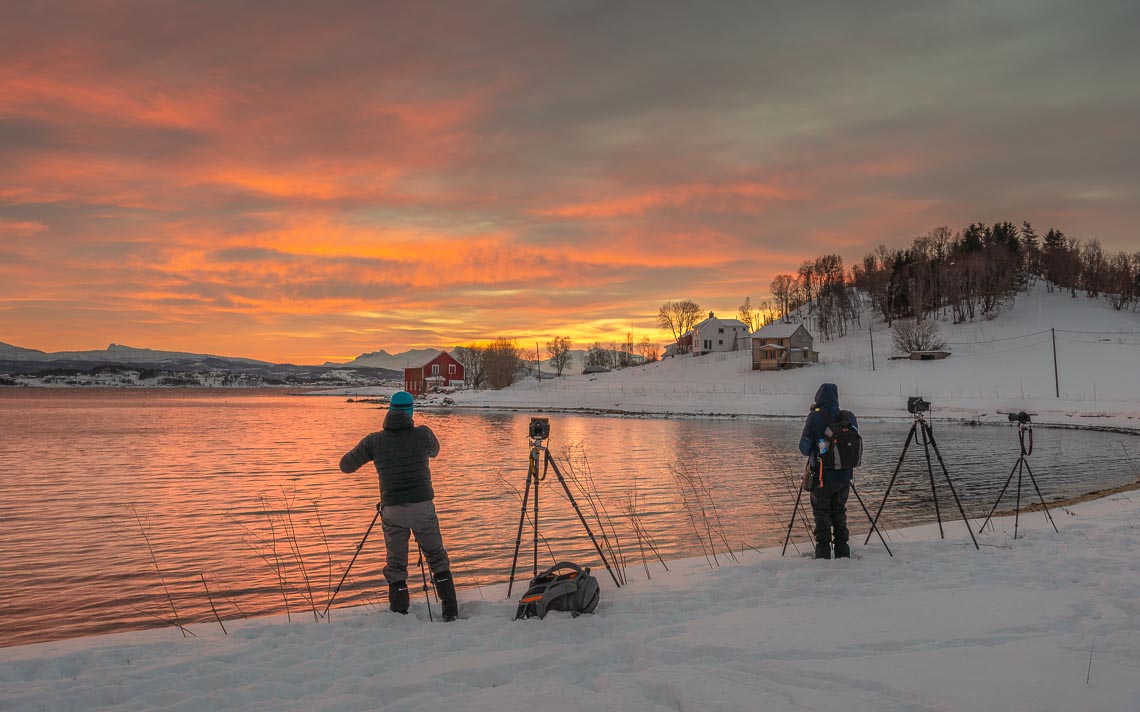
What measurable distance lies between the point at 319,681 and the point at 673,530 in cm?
917

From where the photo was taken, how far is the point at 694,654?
622cm

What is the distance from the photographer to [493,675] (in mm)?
5906

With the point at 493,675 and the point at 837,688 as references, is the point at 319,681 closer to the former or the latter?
the point at 493,675

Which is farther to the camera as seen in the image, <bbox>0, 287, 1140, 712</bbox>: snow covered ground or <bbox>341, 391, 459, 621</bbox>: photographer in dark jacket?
<bbox>341, 391, 459, 621</bbox>: photographer in dark jacket

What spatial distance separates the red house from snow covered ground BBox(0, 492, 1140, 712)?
106484 millimetres

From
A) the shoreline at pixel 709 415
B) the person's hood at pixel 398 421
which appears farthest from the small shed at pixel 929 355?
the person's hood at pixel 398 421

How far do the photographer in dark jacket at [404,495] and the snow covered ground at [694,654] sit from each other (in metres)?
0.42

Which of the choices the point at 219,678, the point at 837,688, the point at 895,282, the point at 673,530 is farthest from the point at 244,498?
the point at 895,282

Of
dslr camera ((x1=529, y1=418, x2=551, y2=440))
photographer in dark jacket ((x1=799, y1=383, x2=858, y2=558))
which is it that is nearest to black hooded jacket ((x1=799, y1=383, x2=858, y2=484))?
photographer in dark jacket ((x1=799, y1=383, x2=858, y2=558))

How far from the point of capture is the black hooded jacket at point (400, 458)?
25.5 feet

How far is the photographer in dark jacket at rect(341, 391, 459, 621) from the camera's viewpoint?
7.77m

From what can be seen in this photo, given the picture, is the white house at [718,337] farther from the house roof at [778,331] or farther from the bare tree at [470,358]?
the bare tree at [470,358]

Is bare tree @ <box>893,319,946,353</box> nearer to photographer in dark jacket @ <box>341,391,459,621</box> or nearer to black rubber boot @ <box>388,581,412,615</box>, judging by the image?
photographer in dark jacket @ <box>341,391,459,621</box>

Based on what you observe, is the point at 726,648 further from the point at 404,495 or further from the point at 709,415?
the point at 709,415
